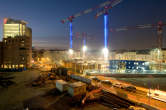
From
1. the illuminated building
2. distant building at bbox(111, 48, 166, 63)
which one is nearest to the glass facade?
the illuminated building

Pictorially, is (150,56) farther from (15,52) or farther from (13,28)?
(13,28)

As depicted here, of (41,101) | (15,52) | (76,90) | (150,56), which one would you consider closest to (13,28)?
(15,52)

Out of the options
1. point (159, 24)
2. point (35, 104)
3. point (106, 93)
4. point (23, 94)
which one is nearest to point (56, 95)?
point (35, 104)

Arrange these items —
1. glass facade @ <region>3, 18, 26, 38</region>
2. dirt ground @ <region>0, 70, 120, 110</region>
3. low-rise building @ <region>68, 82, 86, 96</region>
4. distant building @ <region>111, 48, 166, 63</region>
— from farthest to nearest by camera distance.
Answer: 1. distant building @ <region>111, 48, 166, 63</region>
2. glass facade @ <region>3, 18, 26, 38</region>
3. low-rise building @ <region>68, 82, 86, 96</region>
4. dirt ground @ <region>0, 70, 120, 110</region>

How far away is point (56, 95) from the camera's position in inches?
322

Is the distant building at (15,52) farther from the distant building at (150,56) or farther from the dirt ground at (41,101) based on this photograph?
the distant building at (150,56)

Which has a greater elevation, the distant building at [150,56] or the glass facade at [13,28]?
the glass facade at [13,28]

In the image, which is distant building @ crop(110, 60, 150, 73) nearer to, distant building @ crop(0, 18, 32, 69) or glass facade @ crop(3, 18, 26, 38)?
distant building @ crop(0, 18, 32, 69)

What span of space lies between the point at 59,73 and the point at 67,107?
8.20 meters

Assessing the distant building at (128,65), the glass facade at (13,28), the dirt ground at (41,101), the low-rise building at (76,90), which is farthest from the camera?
the distant building at (128,65)

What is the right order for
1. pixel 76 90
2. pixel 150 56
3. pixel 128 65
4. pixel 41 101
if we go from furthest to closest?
pixel 150 56 < pixel 128 65 < pixel 76 90 < pixel 41 101

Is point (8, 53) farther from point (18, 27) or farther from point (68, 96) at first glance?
point (68, 96)

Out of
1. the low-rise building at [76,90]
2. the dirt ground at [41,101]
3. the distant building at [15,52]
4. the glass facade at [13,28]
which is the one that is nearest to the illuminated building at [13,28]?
the glass facade at [13,28]

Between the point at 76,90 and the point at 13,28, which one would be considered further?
the point at 13,28
